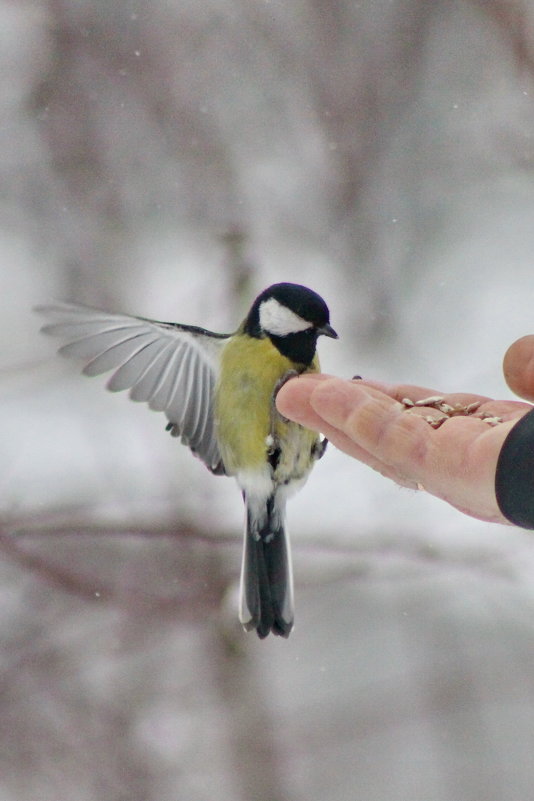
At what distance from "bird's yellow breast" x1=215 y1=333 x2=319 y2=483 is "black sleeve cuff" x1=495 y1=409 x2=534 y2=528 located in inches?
32.3

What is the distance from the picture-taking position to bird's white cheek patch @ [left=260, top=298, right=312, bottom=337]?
1.80m

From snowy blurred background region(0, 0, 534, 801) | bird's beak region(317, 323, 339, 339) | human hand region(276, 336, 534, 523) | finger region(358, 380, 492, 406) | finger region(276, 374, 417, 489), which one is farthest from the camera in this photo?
snowy blurred background region(0, 0, 534, 801)

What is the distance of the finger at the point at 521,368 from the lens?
146 cm

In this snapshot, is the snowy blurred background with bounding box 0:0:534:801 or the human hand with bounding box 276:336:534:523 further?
the snowy blurred background with bounding box 0:0:534:801

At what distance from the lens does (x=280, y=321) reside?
1830mm

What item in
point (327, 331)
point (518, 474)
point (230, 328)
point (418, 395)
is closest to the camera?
point (518, 474)

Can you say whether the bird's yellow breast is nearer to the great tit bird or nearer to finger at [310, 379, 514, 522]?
the great tit bird

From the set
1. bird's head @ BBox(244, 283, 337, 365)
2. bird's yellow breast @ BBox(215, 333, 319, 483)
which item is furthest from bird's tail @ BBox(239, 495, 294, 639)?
bird's head @ BBox(244, 283, 337, 365)

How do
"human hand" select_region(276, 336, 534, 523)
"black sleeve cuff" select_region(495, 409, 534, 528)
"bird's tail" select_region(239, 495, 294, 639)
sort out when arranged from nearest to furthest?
"black sleeve cuff" select_region(495, 409, 534, 528) → "human hand" select_region(276, 336, 534, 523) → "bird's tail" select_region(239, 495, 294, 639)

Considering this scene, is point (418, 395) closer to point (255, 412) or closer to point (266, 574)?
point (255, 412)

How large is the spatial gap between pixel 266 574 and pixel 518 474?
1.04m

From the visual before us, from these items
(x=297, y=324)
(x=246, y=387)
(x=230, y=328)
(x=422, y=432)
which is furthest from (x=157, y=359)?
(x=422, y=432)

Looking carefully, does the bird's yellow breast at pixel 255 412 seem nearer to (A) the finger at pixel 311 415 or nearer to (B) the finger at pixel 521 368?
(A) the finger at pixel 311 415

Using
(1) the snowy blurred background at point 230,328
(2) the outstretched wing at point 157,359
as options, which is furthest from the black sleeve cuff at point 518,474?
(1) the snowy blurred background at point 230,328
